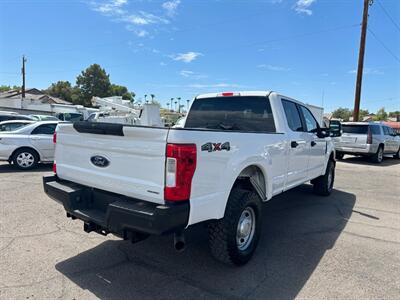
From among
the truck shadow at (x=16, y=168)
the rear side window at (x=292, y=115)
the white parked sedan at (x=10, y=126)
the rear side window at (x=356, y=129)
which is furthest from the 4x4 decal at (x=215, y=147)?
the rear side window at (x=356, y=129)

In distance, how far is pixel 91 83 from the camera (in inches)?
2844

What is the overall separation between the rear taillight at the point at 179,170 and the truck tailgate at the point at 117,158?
0.22 feet

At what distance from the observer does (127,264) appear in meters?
3.59

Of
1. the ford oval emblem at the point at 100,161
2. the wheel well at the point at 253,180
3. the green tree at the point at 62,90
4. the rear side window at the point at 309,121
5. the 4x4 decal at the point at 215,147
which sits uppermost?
the green tree at the point at 62,90

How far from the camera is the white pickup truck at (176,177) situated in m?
2.72

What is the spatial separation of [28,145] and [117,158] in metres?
7.58

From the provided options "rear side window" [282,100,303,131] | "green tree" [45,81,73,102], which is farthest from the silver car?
"green tree" [45,81,73,102]

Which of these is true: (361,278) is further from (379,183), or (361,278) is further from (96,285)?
(379,183)

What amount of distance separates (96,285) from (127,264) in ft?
1.68

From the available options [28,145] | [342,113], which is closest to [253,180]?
[28,145]

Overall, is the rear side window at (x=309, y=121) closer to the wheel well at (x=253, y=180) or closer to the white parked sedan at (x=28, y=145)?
the wheel well at (x=253, y=180)

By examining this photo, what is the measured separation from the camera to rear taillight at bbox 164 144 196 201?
8.79 ft

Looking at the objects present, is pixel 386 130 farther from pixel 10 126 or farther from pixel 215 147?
pixel 10 126

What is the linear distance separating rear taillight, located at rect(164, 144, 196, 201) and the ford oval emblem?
2.75 ft
